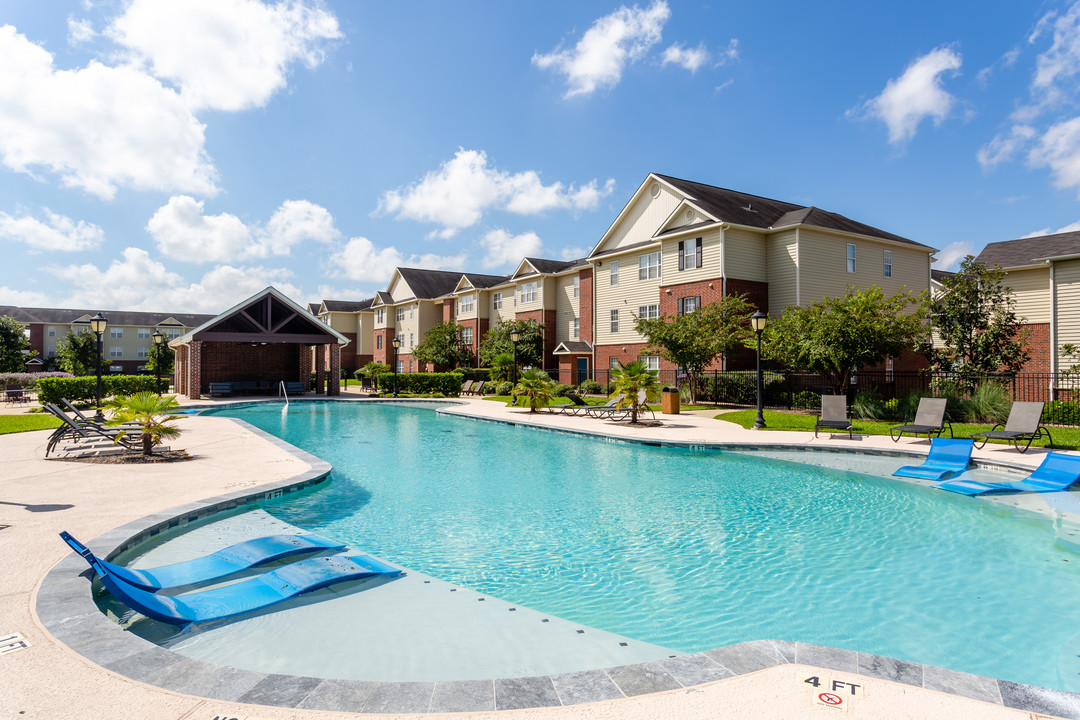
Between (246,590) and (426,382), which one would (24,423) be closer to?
(246,590)

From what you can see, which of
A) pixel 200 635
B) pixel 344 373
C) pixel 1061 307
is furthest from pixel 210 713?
pixel 344 373

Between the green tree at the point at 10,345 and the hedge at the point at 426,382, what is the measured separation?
37953mm

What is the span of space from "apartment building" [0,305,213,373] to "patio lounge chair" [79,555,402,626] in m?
78.8

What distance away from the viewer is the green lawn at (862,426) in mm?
13531

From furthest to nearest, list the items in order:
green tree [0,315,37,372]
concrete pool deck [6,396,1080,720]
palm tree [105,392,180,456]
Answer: green tree [0,315,37,372] → palm tree [105,392,180,456] → concrete pool deck [6,396,1080,720]

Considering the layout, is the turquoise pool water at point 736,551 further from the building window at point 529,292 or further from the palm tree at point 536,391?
the building window at point 529,292

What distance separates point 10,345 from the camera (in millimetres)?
50312

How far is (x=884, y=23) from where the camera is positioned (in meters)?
17.2

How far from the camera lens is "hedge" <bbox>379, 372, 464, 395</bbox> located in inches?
1425

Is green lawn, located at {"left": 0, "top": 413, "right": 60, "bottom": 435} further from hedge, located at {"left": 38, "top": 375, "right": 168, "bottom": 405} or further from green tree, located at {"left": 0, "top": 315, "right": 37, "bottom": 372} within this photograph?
green tree, located at {"left": 0, "top": 315, "right": 37, "bottom": 372}

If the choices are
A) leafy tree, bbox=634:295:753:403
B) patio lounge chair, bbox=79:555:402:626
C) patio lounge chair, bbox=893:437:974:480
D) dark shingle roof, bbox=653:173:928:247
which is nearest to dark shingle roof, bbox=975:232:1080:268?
dark shingle roof, bbox=653:173:928:247

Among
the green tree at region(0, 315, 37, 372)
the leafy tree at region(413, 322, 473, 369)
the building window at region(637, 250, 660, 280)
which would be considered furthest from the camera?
the green tree at region(0, 315, 37, 372)

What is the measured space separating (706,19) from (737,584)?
1606 cm

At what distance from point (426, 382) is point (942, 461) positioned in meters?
29.4
